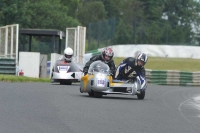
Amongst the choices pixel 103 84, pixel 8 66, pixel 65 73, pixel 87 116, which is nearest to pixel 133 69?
pixel 103 84

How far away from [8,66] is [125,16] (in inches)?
2346

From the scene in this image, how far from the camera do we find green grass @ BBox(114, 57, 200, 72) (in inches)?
1789

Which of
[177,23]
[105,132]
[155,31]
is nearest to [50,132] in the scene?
[105,132]

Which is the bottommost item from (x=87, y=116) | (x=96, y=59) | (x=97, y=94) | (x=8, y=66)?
(x=87, y=116)

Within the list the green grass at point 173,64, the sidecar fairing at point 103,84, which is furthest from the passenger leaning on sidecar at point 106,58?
the green grass at point 173,64

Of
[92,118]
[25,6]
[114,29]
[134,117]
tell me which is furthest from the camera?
[114,29]

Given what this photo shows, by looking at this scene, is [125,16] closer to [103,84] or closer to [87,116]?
[103,84]

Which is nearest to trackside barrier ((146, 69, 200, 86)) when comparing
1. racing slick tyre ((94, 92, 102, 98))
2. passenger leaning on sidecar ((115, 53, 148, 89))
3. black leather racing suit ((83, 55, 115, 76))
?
black leather racing suit ((83, 55, 115, 76))

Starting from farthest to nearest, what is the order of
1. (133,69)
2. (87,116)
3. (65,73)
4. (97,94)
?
(65,73) → (133,69) → (97,94) → (87,116)

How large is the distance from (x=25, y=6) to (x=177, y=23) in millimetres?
37872

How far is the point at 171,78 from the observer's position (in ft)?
104

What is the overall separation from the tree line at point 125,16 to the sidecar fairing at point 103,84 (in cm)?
2962

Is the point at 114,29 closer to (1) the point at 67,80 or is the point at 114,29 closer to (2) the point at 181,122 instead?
(1) the point at 67,80

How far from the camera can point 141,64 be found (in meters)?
17.0
